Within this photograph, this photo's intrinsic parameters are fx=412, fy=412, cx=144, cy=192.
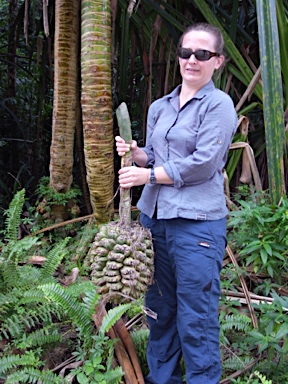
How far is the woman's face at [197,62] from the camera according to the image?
150cm

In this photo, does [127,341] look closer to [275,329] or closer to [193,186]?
[275,329]

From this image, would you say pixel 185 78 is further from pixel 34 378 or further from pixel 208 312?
pixel 34 378

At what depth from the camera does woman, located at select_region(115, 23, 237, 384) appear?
57.3 inches

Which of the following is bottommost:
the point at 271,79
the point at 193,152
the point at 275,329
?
the point at 275,329

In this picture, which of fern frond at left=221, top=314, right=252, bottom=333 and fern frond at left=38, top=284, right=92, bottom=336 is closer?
fern frond at left=38, top=284, right=92, bottom=336

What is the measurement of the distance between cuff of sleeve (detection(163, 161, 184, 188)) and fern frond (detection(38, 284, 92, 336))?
67 cm

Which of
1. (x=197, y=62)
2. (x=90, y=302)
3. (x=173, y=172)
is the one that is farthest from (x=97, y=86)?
(x=90, y=302)

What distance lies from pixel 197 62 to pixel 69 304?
109 centimetres

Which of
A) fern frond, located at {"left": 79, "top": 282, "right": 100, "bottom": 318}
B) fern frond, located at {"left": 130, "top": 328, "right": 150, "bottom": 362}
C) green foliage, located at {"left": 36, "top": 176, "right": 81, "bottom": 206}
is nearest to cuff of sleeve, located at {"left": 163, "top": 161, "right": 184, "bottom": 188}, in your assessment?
fern frond, located at {"left": 79, "top": 282, "right": 100, "bottom": 318}

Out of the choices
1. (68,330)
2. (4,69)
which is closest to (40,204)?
(68,330)

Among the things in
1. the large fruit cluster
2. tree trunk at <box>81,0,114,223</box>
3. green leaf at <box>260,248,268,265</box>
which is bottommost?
green leaf at <box>260,248,268,265</box>

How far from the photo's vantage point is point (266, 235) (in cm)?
202

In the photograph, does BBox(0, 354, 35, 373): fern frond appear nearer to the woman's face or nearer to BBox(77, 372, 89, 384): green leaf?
BBox(77, 372, 89, 384): green leaf

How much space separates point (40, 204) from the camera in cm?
292
